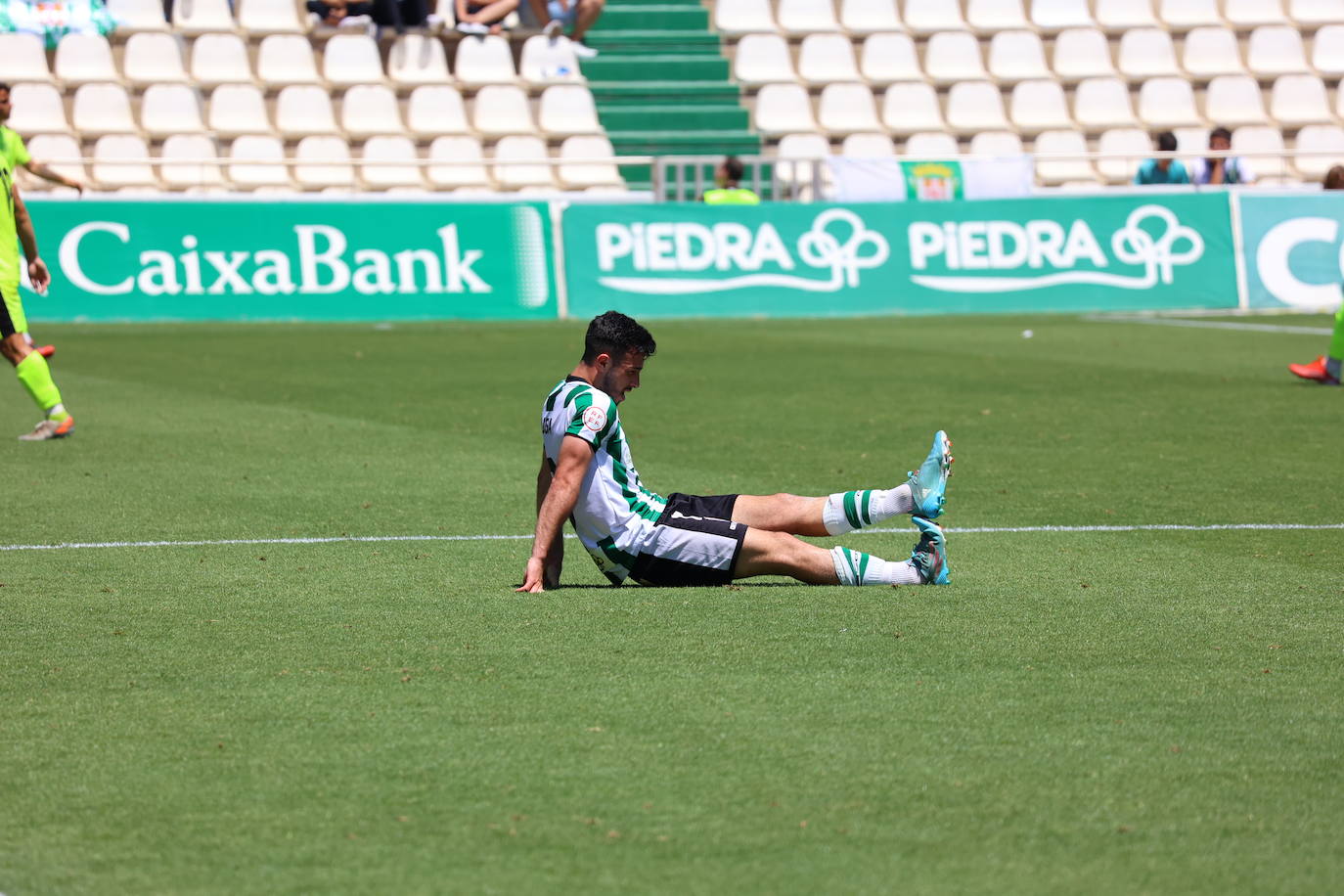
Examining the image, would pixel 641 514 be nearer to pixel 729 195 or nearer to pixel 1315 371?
pixel 1315 371

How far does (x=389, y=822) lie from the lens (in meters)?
4.45

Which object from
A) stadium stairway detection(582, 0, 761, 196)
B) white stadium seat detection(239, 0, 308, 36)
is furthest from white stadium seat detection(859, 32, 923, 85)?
white stadium seat detection(239, 0, 308, 36)

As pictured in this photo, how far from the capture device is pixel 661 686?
5.75 m

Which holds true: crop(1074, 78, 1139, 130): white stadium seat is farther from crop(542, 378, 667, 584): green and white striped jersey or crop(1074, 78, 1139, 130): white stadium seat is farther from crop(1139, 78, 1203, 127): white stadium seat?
crop(542, 378, 667, 584): green and white striped jersey

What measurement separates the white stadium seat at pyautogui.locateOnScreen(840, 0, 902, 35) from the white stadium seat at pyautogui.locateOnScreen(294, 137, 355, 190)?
9.80 m

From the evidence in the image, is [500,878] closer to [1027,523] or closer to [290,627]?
[290,627]

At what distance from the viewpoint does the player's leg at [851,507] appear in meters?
7.17

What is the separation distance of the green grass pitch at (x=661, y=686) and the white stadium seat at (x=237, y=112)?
1610cm

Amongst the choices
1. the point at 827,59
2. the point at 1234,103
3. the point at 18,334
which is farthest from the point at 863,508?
the point at 1234,103

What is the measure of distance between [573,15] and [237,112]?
20.5 feet

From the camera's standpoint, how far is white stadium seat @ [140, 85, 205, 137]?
27344mm

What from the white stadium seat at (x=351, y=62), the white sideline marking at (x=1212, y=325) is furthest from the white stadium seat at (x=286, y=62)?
the white sideline marking at (x=1212, y=325)

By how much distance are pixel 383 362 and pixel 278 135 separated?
437 inches

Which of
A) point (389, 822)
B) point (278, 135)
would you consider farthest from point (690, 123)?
point (389, 822)
